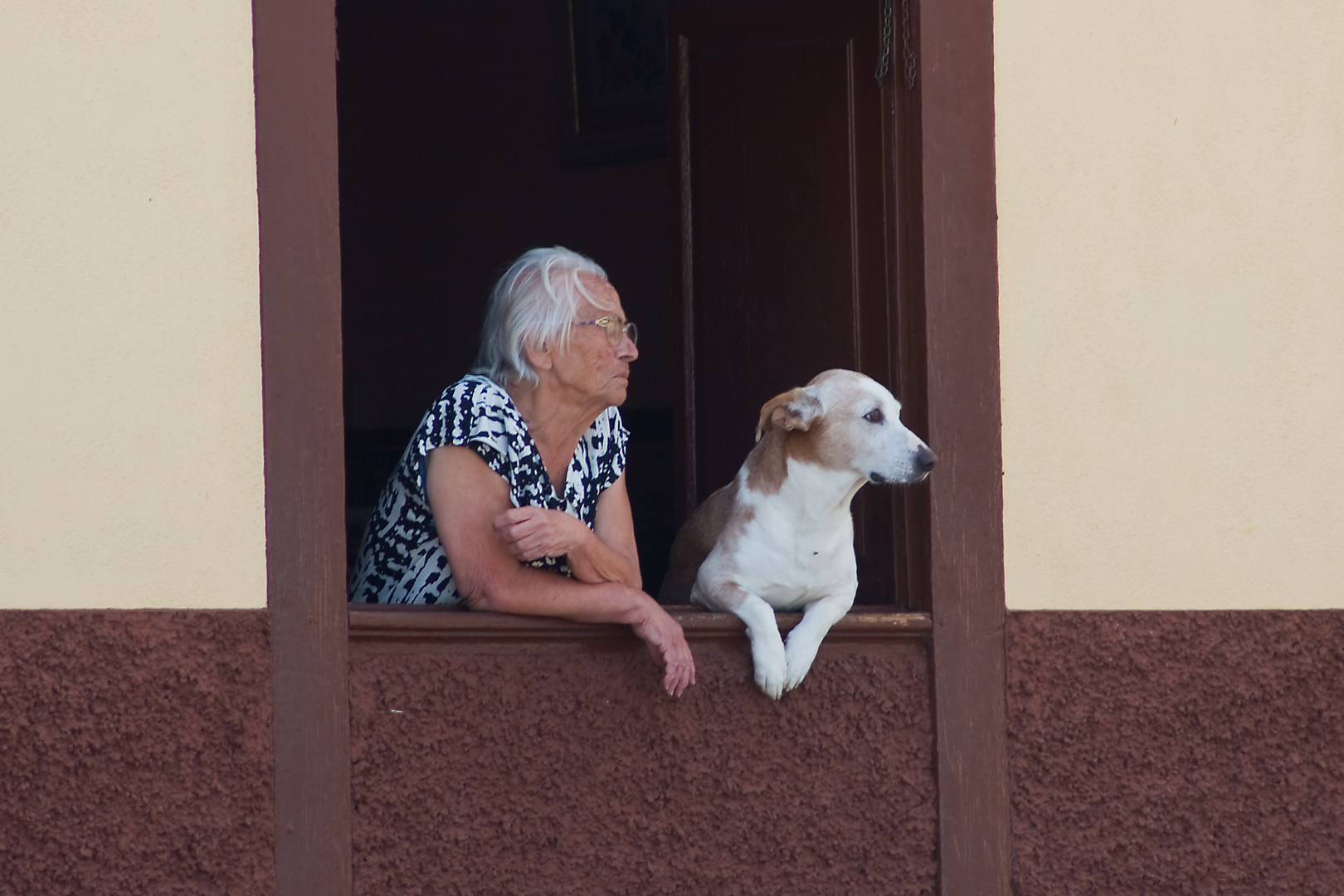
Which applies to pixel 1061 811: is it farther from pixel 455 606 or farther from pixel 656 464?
pixel 656 464

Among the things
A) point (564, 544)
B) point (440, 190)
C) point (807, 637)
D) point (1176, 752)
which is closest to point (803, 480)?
point (807, 637)

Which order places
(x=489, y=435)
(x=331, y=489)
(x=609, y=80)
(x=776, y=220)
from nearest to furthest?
(x=331, y=489)
(x=489, y=435)
(x=776, y=220)
(x=609, y=80)

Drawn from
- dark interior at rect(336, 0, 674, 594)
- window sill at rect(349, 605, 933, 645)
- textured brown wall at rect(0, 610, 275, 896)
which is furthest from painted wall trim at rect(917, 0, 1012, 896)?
dark interior at rect(336, 0, 674, 594)

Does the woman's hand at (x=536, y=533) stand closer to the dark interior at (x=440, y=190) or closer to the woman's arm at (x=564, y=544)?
the woman's arm at (x=564, y=544)

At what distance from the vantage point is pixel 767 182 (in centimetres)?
401

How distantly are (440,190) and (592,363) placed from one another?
332 cm

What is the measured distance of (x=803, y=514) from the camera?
10.7 feet

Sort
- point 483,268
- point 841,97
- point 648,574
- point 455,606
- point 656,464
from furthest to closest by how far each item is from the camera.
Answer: point 483,268, point 656,464, point 648,574, point 841,97, point 455,606

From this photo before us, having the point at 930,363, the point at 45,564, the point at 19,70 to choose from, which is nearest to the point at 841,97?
the point at 930,363

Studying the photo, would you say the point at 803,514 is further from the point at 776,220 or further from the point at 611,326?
the point at 776,220

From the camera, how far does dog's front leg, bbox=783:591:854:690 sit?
10.1ft

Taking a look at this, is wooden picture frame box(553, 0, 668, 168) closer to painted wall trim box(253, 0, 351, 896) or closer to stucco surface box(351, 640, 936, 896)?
painted wall trim box(253, 0, 351, 896)

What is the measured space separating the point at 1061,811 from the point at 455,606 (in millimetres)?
1407

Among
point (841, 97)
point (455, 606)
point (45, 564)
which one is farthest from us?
point (841, 97)
